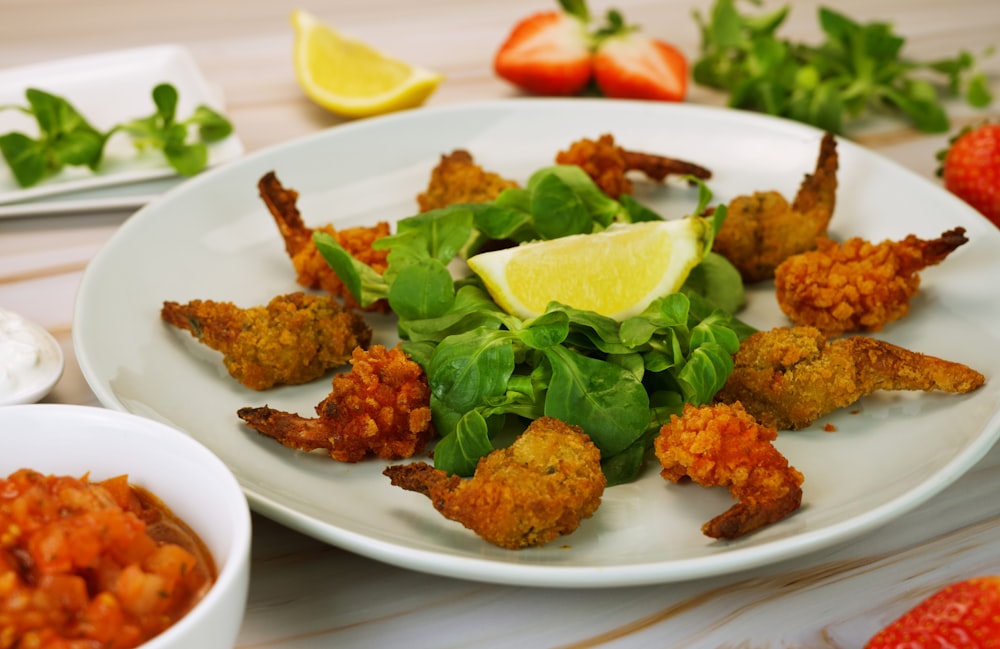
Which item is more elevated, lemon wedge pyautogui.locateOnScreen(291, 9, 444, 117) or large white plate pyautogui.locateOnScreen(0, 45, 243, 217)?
lemon wedge pyautogui.locateOnScreen(291, 9, 444, 117)

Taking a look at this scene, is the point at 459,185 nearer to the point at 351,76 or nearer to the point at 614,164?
the point at 614,164

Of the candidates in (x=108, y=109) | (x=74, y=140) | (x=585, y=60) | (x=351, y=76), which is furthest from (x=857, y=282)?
(x=108, y=109)

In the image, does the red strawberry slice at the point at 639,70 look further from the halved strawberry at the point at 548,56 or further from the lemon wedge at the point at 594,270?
the lemon wedge at the point at 594,270

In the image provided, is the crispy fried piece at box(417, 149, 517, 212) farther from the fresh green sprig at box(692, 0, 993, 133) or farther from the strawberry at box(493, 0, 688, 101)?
the fresh green sprig at box(692, 0, 993, 133)

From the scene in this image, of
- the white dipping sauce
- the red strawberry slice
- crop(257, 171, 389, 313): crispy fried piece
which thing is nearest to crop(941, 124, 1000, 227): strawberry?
the red strawberry slice

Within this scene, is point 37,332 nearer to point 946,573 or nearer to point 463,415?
point 463,415

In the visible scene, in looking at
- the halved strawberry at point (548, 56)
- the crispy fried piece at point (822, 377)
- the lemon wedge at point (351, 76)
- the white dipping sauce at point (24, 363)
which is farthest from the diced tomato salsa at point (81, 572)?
the halved strawberry at point (548, 56)

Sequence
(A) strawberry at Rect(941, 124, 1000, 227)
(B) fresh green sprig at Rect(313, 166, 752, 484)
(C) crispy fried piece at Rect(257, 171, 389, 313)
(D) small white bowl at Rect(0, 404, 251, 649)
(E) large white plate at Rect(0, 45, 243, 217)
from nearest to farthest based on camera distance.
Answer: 1. (D) small white bowl at Rect(0, 404, 251, 649)
2. (B) fresh green sprig at Rect(313, 166, 752, 484)
3. (C) crispy fried piece at Rect(257, 171, 389, 313)
4. (A) strawberry at Rect(941, 124, 1000, 227)
5. (E) large white plate at Rect(0, 45, 243, 217)
